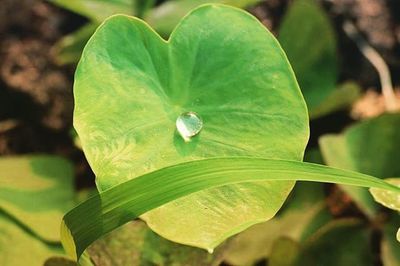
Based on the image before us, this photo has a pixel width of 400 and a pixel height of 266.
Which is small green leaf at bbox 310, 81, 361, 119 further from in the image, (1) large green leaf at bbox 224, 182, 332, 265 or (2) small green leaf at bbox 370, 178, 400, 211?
(2) small green leaf at bbox 370, 178, 400, 211

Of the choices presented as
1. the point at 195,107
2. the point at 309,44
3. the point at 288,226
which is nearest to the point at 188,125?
the point at 195,107

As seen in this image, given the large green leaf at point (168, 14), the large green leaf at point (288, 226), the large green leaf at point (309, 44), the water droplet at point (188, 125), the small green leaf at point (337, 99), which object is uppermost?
the water droplet at point (188, 125)

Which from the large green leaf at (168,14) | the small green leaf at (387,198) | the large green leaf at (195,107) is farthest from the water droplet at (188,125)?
the large green leaf at (168,14)

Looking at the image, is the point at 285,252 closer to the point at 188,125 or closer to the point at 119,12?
the point at 188,125

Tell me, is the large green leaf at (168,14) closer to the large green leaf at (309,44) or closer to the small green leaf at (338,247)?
the large green leaf at (309,44)

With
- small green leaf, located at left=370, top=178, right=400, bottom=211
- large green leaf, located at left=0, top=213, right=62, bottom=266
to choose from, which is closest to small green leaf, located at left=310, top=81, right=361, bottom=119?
small green leaf, located at left=370, top=178, right=400, bottom=211

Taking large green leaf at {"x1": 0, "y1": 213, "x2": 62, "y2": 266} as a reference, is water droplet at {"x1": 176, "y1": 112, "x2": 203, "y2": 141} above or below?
above
